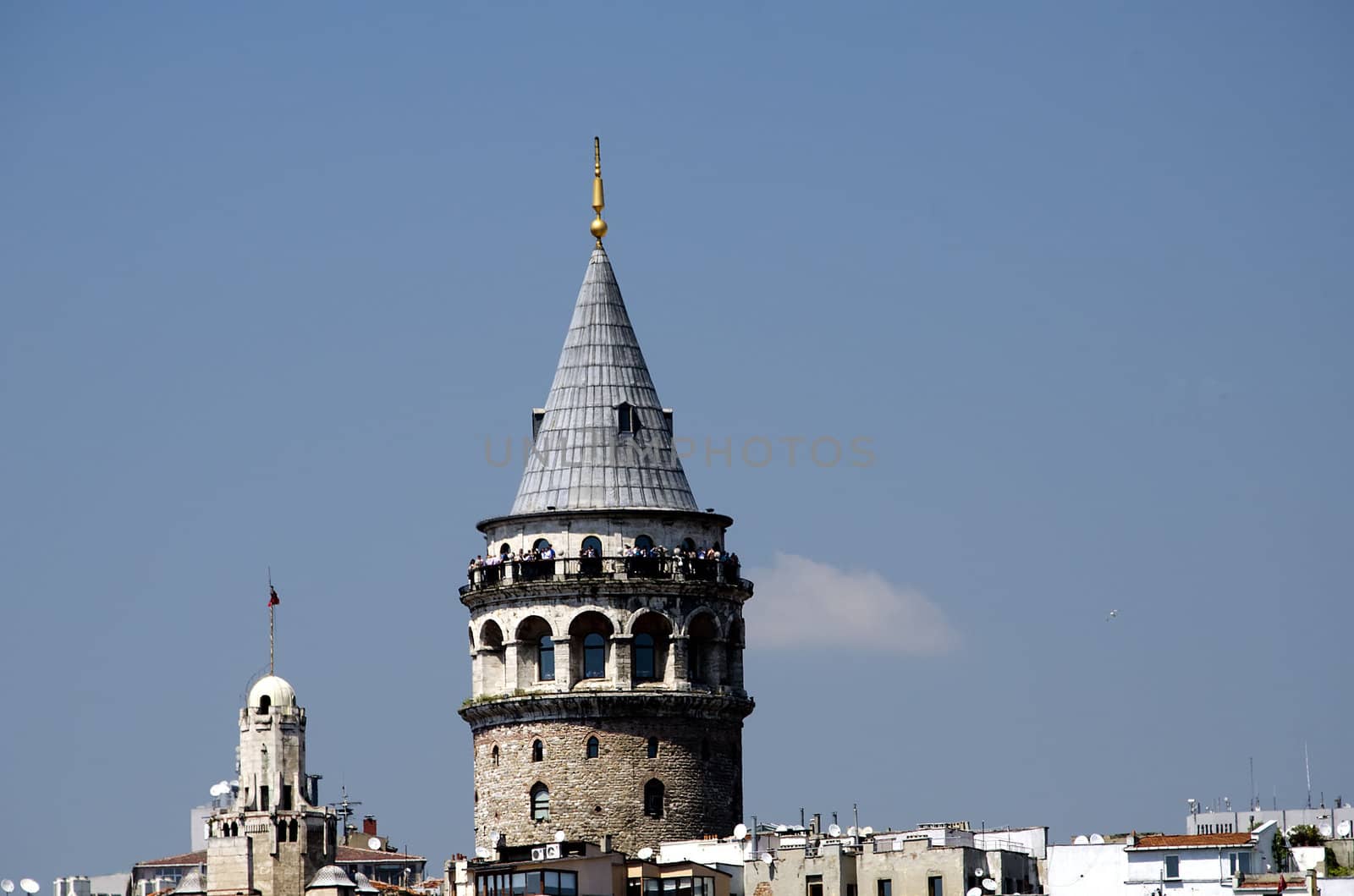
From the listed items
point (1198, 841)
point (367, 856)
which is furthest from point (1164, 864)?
point (367, 856)

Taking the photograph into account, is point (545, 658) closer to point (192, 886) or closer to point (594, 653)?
point (594, 653)

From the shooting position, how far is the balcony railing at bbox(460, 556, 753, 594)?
334 feet

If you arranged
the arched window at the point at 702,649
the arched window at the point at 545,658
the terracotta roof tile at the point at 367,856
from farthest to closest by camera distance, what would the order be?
1. the terracotta roof tile at the point at 367,856
2. the arched window at the point at 702,649
3. the arched window at the point at 545,658

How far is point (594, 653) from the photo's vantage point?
102 metres

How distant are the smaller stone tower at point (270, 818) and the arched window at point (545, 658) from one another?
816 centimetres

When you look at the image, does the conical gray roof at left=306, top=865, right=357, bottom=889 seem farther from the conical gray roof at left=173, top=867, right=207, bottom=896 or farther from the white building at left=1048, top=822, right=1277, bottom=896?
the white building at left=1048, top=822, right=1277, bottom=896

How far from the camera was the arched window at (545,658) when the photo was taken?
10219 centimetres

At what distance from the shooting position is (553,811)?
101 m

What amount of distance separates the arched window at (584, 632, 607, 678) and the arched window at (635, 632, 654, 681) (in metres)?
0.99

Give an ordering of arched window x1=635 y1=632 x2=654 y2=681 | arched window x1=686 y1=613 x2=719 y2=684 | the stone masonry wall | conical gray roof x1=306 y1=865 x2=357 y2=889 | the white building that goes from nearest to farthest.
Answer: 1. the white building
2. the stone masonry wall
3. conical gray roof x1=306 y1=865 x2=357 y2=889
4. arched window x1=635 y1=632 x2=654 y2=681
5. arched window x1=686 y1=613 x2=719 y2=684

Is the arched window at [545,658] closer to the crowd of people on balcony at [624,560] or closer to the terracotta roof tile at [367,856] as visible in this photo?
the crowd of people on balcony at [624,560]

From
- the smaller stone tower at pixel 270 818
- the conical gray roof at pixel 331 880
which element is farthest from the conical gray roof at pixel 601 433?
the conical gray roof at pixel 331 880

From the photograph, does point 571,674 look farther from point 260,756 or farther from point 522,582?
point 260,756

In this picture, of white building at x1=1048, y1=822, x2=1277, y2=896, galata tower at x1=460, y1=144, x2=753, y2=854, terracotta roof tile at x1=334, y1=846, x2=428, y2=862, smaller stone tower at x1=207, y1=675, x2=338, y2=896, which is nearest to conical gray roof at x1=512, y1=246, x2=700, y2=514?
galata tower at x1=460, y1=144, x2=753, y2=854
